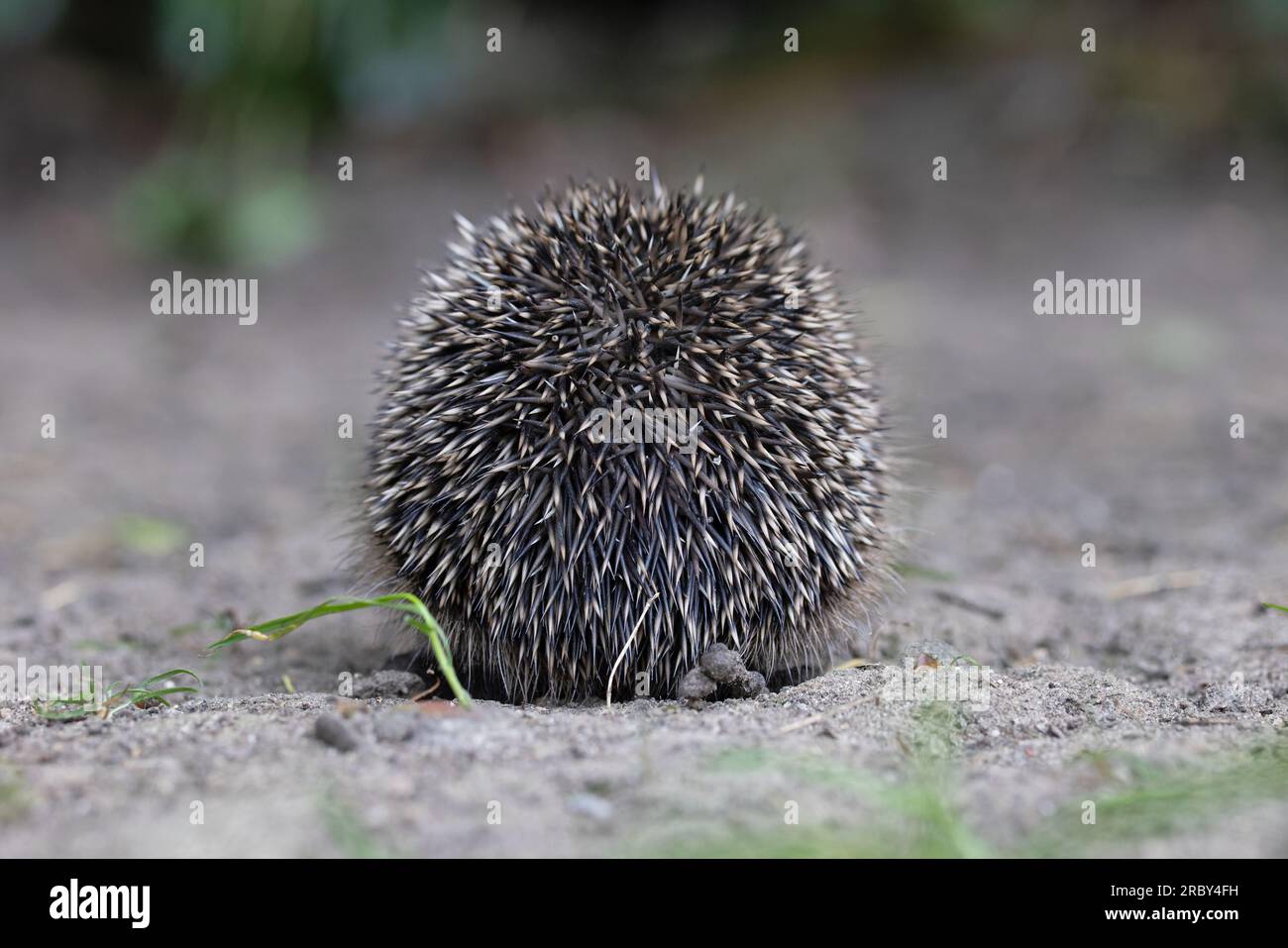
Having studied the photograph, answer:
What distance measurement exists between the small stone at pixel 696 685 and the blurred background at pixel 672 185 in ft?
9.18

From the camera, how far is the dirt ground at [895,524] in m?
3.46

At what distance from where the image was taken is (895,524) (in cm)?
536

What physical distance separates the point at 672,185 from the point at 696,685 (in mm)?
9349

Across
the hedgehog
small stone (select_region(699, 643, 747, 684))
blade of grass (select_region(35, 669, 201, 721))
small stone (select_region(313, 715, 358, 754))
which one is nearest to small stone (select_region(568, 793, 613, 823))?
small stone (select_region(313, 715, 358, 754))

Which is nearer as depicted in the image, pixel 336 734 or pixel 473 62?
pixel 336 734

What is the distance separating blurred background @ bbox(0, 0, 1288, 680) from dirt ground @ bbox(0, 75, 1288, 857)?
2.1 inches

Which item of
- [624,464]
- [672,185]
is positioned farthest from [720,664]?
[672,185]

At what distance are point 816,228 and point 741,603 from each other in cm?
965

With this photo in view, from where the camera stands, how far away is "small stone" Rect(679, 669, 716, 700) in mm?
4484

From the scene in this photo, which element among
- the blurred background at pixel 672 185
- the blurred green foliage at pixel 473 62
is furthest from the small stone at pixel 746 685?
the blurred green foliage at pixel 473 62

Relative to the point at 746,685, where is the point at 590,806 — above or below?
below

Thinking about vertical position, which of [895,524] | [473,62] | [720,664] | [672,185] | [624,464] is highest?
[473,62]

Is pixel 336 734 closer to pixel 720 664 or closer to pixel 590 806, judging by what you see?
pixel 590 806
